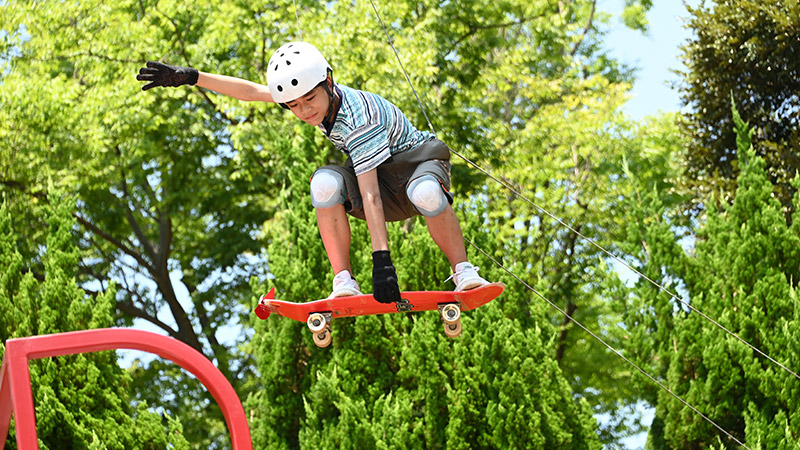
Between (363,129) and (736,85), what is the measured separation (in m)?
8.56

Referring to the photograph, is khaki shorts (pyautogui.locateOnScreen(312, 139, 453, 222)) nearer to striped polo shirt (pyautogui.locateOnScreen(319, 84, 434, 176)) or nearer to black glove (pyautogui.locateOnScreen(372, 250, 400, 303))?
striped polo shirt (pyautogui.locateOnScreen(319, 84, 434, 176))

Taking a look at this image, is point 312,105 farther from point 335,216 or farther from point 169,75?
point 169,75

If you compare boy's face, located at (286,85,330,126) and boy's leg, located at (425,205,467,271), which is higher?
boy's face, located at (286,85,330,126)

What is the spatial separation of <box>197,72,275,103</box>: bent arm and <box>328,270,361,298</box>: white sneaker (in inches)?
37.7

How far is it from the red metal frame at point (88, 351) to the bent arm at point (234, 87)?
168cm

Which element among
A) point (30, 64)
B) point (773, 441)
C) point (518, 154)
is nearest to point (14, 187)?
point (30, 64)

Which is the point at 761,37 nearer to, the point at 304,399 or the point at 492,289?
the point at 304,399

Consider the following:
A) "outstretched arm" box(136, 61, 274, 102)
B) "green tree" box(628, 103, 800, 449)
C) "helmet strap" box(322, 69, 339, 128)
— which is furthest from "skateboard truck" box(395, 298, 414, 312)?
"green tree" box(628, 103, 800, 449)

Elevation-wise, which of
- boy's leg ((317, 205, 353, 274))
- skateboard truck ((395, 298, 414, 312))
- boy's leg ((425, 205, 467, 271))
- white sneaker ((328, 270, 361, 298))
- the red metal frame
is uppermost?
boy's leg ((317, 205, 353, 274))

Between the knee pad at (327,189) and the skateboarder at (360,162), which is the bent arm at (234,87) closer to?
the skateboarder at (360,162)

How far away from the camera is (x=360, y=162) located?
4.14 metres

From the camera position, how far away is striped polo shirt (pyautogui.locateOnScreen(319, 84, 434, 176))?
4141mm

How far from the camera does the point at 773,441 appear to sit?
777cm

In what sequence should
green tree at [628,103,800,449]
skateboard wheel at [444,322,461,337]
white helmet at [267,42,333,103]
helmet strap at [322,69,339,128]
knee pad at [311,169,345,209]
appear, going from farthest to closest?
green tree at [628,103,800,449]
skateboard wheel at [444,322,461,337]
knee pad at [311,169,345,209]
helmet strap at [322,69,339,128]
white helmet at [267,42,333,103]
